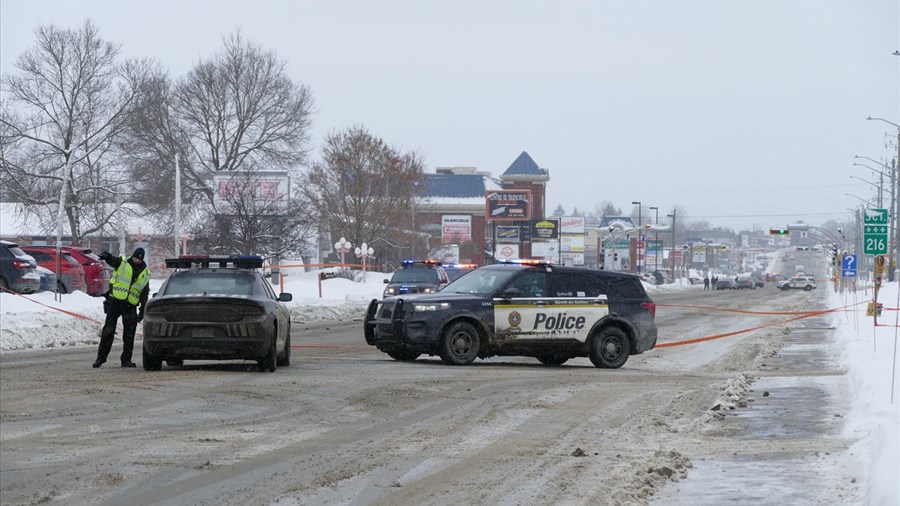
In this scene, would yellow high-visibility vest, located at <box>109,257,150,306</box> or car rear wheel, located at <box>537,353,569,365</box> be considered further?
A: car rear wheel, located at <box>537,353,569,365</box>

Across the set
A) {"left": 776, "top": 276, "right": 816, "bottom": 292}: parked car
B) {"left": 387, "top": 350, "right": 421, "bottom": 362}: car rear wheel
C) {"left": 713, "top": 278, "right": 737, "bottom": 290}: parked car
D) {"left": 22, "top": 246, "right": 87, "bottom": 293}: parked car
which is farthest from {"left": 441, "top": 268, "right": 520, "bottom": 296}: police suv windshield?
{"left": 713, "top": 278, "right": 737, "bottom": 290}: parked car

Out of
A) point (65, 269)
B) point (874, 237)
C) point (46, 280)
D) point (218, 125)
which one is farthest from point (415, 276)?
point (218, 125)

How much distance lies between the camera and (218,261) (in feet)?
59.9

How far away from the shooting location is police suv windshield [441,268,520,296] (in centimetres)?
2088

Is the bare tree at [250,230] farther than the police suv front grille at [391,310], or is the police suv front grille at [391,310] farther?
the bare tree at [250,230]

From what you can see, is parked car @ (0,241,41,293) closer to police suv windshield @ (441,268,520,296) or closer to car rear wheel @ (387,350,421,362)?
car rear wheel @ (387,350,421,362)

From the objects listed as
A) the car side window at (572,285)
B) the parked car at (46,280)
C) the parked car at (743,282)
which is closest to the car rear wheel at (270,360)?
the car side window at (572,285)

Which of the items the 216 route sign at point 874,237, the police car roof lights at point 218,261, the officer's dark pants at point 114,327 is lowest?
the officer's dark pants at point 114,327

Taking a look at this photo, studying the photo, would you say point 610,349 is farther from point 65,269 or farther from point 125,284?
point 65,269

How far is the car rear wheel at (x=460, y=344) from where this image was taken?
798 inches

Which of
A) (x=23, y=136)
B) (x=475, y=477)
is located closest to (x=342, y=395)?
(x=475, y=477)

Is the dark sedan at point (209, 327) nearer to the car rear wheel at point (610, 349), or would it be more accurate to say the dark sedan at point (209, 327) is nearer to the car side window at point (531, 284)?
the car side window at point (531, 284)

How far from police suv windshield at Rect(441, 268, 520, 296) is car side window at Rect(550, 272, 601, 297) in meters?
0.66

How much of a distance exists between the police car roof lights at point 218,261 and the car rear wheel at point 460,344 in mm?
3477
